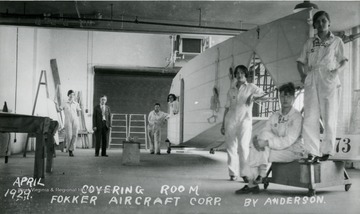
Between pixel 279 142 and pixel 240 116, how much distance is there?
80 centimetres

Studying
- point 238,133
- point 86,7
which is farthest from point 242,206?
point 86,7

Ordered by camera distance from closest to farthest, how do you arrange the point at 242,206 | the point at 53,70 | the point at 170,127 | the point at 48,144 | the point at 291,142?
the point at 242,206
the point at 291,142
the point at 48,144
the point at 170,127
the point at 53,70

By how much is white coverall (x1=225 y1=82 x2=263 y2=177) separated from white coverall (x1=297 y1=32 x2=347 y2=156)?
754mm

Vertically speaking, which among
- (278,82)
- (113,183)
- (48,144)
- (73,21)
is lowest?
(113,183)

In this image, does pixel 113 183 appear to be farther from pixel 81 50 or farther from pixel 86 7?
pixel 81 50

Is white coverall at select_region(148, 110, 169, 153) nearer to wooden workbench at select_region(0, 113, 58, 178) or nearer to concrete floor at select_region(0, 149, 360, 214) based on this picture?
concrete floor at select_region(0, 149, 360, 214)

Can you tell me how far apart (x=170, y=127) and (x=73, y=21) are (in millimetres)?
3632

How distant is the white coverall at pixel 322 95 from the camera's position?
3.18m

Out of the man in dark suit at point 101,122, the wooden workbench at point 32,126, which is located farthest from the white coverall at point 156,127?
the wooden workbench at point 32,126

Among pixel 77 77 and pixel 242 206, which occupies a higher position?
pixel 77 77

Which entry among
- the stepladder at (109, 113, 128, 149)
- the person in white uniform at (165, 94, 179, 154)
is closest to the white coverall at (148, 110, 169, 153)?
the person in white uniform at (165, 94, 179, 154)

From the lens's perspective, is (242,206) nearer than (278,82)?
Yes

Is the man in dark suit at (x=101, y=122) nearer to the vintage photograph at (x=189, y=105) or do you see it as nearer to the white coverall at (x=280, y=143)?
the vintage photograph at (x=189, y=105)

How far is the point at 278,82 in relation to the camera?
492 centimetres
